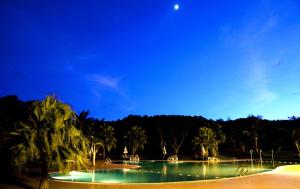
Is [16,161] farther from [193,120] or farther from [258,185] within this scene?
[193,120]

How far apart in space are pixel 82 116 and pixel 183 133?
27.2 meters

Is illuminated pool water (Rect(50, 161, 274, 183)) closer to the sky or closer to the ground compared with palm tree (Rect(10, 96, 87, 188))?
closer to the ground

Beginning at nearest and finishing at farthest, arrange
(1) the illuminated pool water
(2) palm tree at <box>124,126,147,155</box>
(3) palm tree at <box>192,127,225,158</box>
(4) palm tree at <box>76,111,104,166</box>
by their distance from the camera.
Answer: (1) the illuminated pool water < (4) palm tree at <box>76,111,104,166</box> < (3) palm tree at <box>192,127,225,158</box> < (2) palm tree at <box>124,126,147,155</box>

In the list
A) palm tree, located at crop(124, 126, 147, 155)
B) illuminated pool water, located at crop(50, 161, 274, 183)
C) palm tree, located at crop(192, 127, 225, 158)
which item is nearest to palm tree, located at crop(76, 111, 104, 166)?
illuminated pool water, located at crop(50, 161, 274, 183)

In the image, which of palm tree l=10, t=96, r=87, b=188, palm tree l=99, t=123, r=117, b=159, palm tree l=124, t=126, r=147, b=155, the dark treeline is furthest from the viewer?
the dark treeline

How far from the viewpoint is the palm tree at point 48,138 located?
11.3 metres

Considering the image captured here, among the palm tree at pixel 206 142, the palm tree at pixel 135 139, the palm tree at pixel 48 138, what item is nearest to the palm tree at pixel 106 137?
the palm tree at pixel 135 139

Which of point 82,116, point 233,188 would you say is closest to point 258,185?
point 233,188

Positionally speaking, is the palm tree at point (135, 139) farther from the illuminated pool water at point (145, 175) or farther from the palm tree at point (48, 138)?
the palm tree at point (48, 138)

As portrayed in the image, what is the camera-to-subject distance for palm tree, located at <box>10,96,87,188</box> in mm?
11266

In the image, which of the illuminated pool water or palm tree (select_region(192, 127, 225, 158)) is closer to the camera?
the illuminated pool water

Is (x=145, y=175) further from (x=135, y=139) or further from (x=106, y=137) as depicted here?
(x=135, y=139)

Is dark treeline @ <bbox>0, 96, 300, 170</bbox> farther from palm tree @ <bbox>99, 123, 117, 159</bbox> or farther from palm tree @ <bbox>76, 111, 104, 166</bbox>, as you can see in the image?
Answer: palm tree @ <bbox>76, 111, 104, 166</bbox>

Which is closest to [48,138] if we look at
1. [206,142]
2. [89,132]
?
[89,132]
